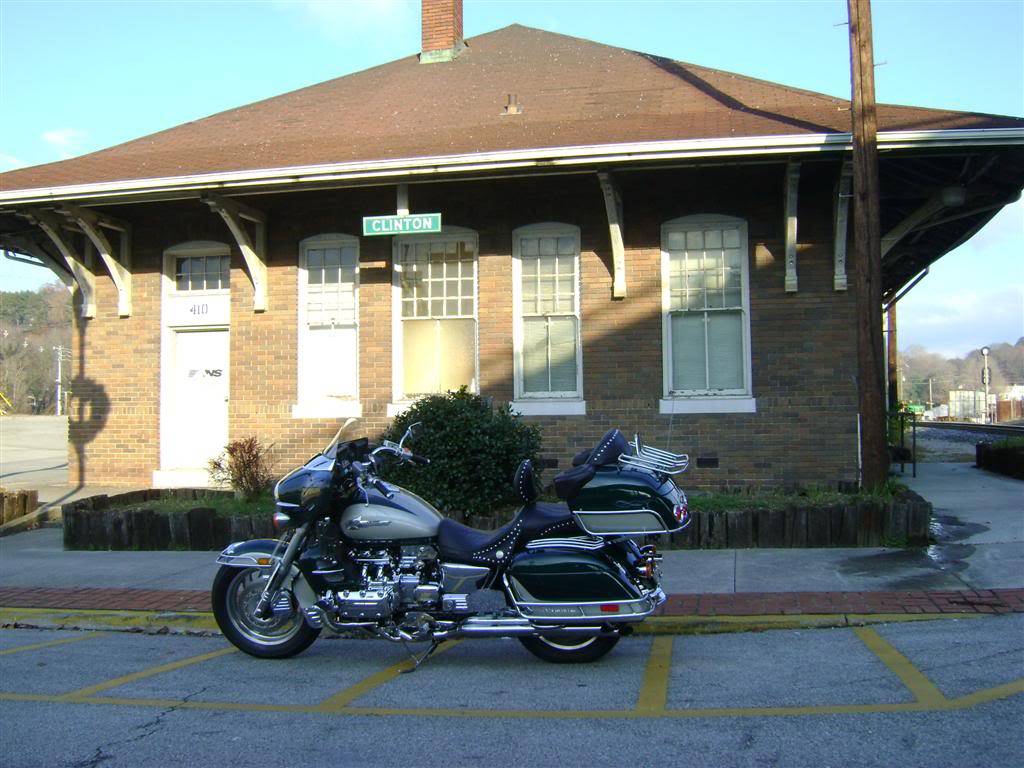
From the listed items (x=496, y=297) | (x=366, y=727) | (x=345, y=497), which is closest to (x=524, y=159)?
(x=496, y=297)

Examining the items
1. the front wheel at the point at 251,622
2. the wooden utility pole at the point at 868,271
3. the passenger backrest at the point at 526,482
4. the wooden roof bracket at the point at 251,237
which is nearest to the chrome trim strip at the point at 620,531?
the passenger backrest at the point at 526,482

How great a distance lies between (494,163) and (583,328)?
2.48 metres

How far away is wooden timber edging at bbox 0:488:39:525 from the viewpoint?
1216 cm

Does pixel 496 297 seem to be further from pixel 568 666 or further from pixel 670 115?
pixel 568 666

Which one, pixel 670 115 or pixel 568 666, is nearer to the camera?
pixel 568 666

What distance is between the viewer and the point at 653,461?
5.82 m

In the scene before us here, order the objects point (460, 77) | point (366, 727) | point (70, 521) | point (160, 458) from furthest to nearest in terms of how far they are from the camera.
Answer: point (460, 77) → point (160, 458) → point (70, 521) → point (366, 727)

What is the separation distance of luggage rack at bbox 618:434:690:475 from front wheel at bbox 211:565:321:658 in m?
2.34

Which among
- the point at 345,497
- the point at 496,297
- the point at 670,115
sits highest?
the point at 670,115

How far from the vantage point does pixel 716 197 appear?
12281mm

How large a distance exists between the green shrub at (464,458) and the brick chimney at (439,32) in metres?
9.13

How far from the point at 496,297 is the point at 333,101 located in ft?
17.8

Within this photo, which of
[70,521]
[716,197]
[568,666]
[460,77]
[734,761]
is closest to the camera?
[734,761]

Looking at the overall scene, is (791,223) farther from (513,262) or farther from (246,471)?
(246,471)
